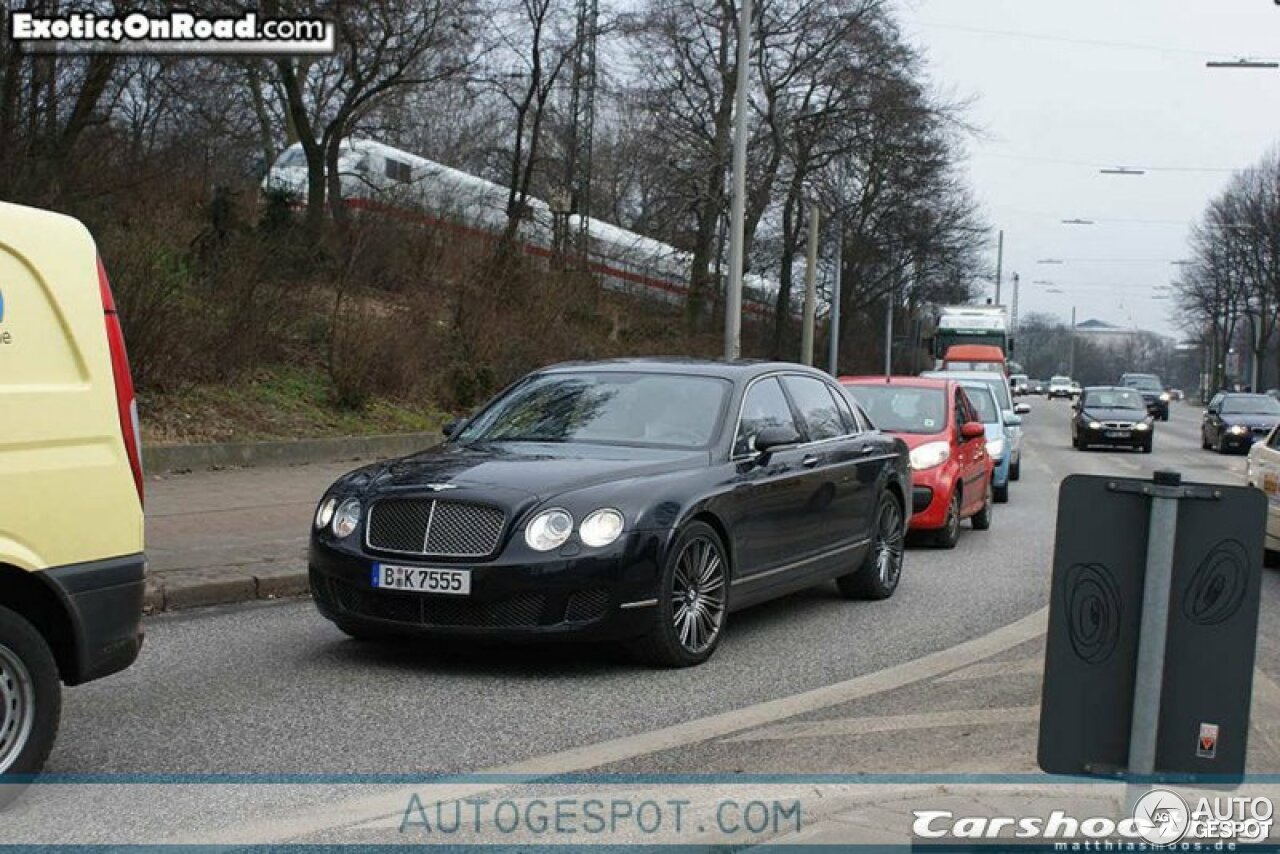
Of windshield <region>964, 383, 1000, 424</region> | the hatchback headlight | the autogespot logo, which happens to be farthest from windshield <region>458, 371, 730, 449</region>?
windshield <region>964, 383, 1000, 424</region>

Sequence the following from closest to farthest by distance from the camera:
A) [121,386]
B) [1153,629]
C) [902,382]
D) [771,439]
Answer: [1153,629] < [121,386] < [771,439] < [902,382]

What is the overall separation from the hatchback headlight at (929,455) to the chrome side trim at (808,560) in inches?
139

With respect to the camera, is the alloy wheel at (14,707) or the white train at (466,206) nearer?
the alloy wheel at (14,707)

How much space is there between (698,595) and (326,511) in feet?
6.39

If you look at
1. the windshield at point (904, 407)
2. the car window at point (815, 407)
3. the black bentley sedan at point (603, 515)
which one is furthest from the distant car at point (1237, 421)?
the black bentley sedan at point (603, 515)

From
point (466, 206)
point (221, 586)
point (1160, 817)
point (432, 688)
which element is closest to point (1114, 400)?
point (466, 206)

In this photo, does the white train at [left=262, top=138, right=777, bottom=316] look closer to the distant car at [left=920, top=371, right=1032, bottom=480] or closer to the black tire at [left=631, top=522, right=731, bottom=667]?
the distant car at [left=920, top=371, right=1032, bottom=480]

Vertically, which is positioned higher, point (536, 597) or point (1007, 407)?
point (1007, 407)

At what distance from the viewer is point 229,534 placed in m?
11.5

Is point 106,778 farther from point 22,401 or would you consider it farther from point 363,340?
point 363,340

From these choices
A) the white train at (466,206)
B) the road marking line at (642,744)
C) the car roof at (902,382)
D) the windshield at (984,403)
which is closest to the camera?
the road marking line at (642,744)

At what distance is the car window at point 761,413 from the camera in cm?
831

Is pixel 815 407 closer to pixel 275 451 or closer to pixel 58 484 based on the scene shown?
pixel 58 484

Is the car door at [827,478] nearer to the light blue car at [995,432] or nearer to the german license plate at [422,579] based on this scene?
the german license plate at [422,579]
